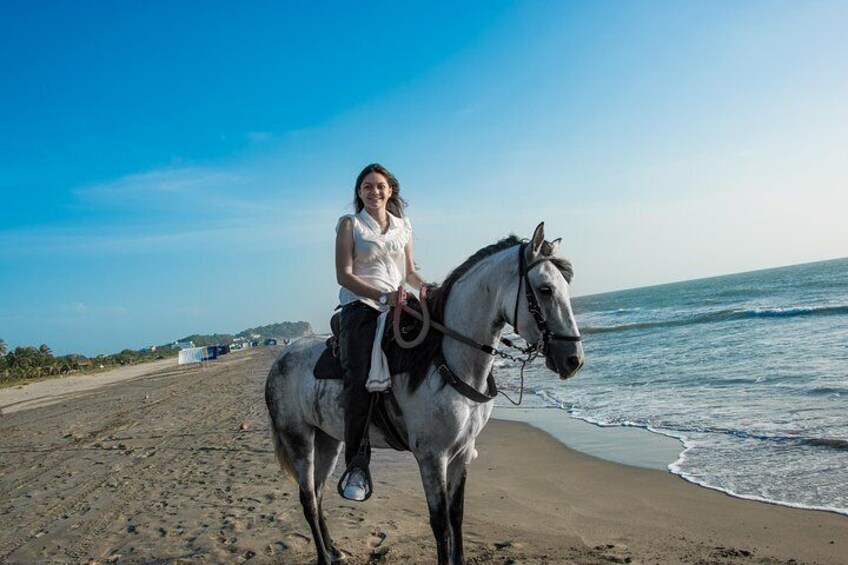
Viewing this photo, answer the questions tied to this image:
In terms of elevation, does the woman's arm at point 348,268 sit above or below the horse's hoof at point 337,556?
above

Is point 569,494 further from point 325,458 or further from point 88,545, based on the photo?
point 88,545

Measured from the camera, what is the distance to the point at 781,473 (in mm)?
6289

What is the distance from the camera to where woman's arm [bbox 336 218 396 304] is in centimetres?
365

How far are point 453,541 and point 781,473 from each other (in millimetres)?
4835

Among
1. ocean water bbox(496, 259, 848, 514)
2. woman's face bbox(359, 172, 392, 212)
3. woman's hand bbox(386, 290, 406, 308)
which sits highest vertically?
woman's face bbox(359, 172, 392, 212)

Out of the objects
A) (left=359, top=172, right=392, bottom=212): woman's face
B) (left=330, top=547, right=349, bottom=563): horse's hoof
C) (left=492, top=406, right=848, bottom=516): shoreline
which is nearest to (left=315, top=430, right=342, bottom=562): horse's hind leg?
(left=330, top=547, right=349, bottom=563): horse's hoof

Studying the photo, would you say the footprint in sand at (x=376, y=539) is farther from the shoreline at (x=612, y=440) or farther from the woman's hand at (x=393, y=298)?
the shoreline at (x=612, y=440)

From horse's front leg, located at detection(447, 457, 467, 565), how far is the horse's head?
106 centimetres

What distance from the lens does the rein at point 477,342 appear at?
2943 millimetres

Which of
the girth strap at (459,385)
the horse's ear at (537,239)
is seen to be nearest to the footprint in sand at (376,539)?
the girth strap at (459,385)

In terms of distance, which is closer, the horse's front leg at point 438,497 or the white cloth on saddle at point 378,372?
the horse's front leg at point 438,497

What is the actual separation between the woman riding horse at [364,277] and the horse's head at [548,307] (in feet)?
3.18

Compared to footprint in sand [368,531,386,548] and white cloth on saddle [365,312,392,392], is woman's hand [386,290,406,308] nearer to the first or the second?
white cloth on saddle [365,312,392,392]

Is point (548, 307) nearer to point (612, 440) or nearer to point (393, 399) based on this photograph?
point (393, 399)
